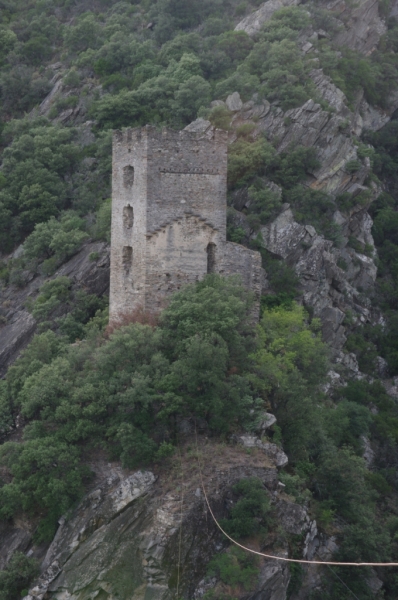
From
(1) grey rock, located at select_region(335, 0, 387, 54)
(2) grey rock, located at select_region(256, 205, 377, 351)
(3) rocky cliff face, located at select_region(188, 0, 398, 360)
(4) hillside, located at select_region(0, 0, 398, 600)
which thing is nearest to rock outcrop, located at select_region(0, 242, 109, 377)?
(4) hillside, located at select_region(0, 0, 398, 600)

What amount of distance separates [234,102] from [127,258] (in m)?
17.1

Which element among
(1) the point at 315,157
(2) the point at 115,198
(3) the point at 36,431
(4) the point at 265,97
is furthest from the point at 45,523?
(4) the point at 265,97

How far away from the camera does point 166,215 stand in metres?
31.3

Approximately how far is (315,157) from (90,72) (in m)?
19.9

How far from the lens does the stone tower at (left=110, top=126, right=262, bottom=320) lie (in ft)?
103

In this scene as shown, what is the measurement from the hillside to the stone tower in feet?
3.98

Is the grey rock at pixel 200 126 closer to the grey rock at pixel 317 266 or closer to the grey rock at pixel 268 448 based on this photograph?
the grey rock at pixel 317 266

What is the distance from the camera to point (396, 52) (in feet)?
188

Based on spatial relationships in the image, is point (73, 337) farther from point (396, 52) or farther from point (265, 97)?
point (396, 52)

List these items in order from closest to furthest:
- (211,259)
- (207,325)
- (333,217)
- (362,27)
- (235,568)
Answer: (235,568) < (207,325) < (211,259) < (333,217) < (362,27)

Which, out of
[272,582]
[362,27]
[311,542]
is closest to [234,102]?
[362,27]

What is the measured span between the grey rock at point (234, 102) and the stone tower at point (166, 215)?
1410cm

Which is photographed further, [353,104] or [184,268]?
[353,104]

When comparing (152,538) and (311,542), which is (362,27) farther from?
(152,538)
